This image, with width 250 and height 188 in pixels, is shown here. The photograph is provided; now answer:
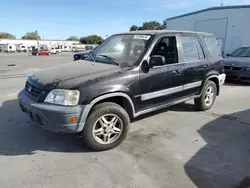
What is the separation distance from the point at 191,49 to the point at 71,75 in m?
2.71

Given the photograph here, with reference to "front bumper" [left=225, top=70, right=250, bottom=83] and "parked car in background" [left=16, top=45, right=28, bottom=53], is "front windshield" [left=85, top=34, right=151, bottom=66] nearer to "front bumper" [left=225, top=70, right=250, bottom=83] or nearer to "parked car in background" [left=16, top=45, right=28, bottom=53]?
"front bumper" [left=225, top=70, right=250, bottom=83]

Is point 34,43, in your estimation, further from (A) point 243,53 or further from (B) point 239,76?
(B) point 239,76

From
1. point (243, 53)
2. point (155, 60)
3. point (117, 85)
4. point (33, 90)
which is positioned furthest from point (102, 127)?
point (243, 53)

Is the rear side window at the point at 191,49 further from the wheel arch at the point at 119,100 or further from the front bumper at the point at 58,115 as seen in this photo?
the front bumper at the point at 58,115

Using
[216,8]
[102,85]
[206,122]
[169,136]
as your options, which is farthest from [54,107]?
[216,8]

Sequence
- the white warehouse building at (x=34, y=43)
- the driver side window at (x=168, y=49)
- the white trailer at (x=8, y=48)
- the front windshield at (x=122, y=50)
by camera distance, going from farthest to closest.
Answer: the white warehouse building at (x=34, y=43) < the white trailer at (x=8, y=48) < the driver side window at (x=168, y=49) < the front windshield at (x=122, y=50)

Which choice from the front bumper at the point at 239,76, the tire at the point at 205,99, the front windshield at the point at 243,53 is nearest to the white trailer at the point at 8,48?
the front windshield at the point at 243,53

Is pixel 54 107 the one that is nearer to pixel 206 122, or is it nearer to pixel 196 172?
pixel 196 172

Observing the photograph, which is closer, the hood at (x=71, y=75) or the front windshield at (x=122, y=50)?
the hood at (x=71, y=75)

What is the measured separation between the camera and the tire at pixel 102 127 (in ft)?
10.9

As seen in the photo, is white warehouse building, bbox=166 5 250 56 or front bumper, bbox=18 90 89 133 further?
white warehouse building, bbox=166 5 250 56

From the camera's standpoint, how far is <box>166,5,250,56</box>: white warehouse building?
17609mm

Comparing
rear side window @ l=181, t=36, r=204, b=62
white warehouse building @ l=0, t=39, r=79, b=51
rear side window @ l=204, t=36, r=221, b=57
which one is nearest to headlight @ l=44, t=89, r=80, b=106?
rear side window @ l=181, t=36, r=204, b=62

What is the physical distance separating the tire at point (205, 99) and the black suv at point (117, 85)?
78mm
